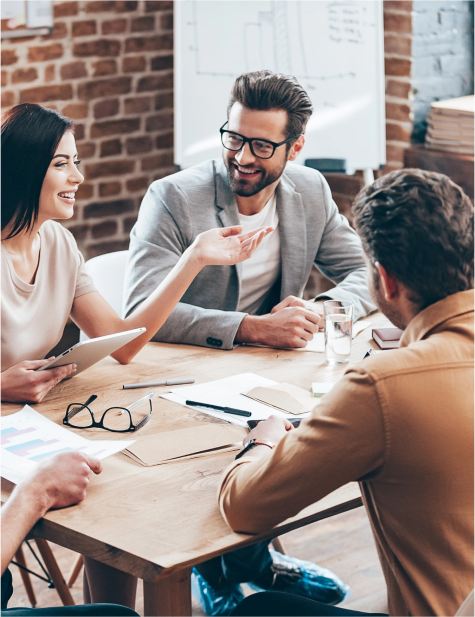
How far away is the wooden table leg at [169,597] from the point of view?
3.73 ft

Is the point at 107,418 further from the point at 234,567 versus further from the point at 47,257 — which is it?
the point at 234,567

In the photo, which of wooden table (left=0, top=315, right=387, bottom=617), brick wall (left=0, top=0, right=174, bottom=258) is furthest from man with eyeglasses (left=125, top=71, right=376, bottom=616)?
brick wall (left=0, top=0, right=174, bottom=258)

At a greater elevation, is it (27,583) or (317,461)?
(317,461)

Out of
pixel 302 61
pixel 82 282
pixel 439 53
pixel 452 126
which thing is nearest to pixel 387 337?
pixel 82 282

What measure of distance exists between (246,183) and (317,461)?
132 centimetres

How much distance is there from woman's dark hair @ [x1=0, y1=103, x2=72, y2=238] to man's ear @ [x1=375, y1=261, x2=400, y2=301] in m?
1.02

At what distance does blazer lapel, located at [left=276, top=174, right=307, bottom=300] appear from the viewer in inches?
92.4

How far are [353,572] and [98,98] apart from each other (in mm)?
2288

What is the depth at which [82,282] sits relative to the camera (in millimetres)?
1981

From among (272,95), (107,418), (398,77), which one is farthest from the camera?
(398,77)

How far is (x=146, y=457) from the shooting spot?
4.39ft

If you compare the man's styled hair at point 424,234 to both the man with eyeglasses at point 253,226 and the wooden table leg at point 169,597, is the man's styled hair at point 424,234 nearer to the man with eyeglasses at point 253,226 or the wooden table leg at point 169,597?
the wooden table leg at point 169,597

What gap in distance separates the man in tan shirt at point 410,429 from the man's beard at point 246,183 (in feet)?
3.66

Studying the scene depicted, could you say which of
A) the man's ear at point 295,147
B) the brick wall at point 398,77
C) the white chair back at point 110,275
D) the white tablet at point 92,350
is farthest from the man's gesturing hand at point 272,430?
the brick wall at point 398,77
